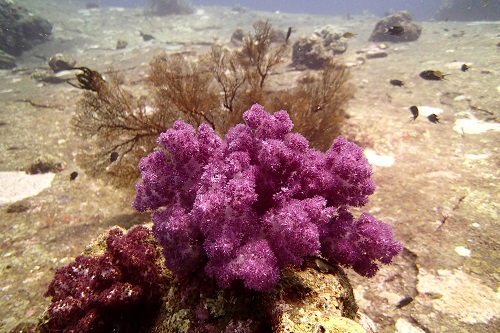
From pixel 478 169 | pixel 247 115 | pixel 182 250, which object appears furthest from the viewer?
pixel 478 169

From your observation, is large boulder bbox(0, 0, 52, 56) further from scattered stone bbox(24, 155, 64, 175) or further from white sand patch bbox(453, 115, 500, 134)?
white sand patch bbox(453, 115, 500, 134)

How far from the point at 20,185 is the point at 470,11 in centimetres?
4337

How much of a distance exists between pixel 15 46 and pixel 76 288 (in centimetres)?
2335

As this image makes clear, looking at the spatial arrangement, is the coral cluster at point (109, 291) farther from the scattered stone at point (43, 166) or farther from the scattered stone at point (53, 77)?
the scattered stone at point (53, 77)

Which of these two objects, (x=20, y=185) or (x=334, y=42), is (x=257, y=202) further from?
(x=334, y=42)

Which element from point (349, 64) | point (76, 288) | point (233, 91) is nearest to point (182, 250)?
point (76, 288)

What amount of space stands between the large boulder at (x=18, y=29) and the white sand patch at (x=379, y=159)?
76.6 ft

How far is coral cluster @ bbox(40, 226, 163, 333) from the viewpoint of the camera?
2295 millimetres

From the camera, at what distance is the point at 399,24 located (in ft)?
52.6

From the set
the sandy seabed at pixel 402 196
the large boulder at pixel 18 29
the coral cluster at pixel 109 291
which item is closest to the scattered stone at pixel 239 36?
the sandy seabed at pixel 402 196

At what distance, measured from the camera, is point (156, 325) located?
2.28 metres

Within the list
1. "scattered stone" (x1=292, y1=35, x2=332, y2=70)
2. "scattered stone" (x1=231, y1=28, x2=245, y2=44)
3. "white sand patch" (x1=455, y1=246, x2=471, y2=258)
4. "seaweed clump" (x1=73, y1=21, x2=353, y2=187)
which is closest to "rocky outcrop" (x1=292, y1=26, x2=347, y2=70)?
"scattered stone" (x1=292, y1=35, x2=332, y2=70)

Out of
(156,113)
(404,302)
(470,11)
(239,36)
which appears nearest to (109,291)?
(404,302)

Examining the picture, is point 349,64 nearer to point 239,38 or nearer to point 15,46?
point 239,38
